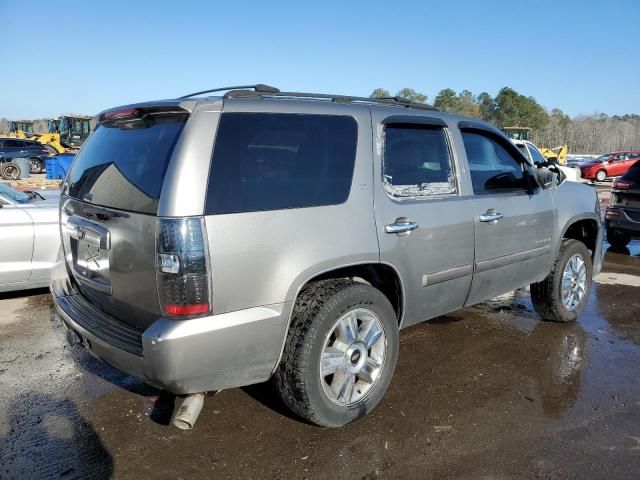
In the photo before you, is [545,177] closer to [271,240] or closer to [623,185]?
[271,240]

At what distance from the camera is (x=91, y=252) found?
3.01m

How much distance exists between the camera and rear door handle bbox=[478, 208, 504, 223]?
3863mm

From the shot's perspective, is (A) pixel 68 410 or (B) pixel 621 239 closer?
(A) pixel 68 410

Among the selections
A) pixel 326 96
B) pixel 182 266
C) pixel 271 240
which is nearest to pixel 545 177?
pixel 326 96

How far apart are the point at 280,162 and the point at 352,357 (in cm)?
123

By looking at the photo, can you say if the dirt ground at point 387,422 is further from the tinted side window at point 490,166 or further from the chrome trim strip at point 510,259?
the tinted side window at point 490,166

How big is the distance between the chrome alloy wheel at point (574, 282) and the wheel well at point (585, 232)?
31 centimetres

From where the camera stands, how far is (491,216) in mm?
3926

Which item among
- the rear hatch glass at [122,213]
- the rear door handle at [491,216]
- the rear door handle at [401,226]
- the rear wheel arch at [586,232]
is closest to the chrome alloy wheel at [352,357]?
the rear door handle at [401,226]

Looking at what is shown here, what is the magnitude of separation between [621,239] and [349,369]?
8082 mm

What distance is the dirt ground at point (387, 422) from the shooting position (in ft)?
9.13

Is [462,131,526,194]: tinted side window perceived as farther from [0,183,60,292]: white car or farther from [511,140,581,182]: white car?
[511,140,581,182]: white car

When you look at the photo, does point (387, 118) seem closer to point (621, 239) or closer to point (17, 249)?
point (17, 249)

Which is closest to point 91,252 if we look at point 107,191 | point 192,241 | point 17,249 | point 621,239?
point 107,191
